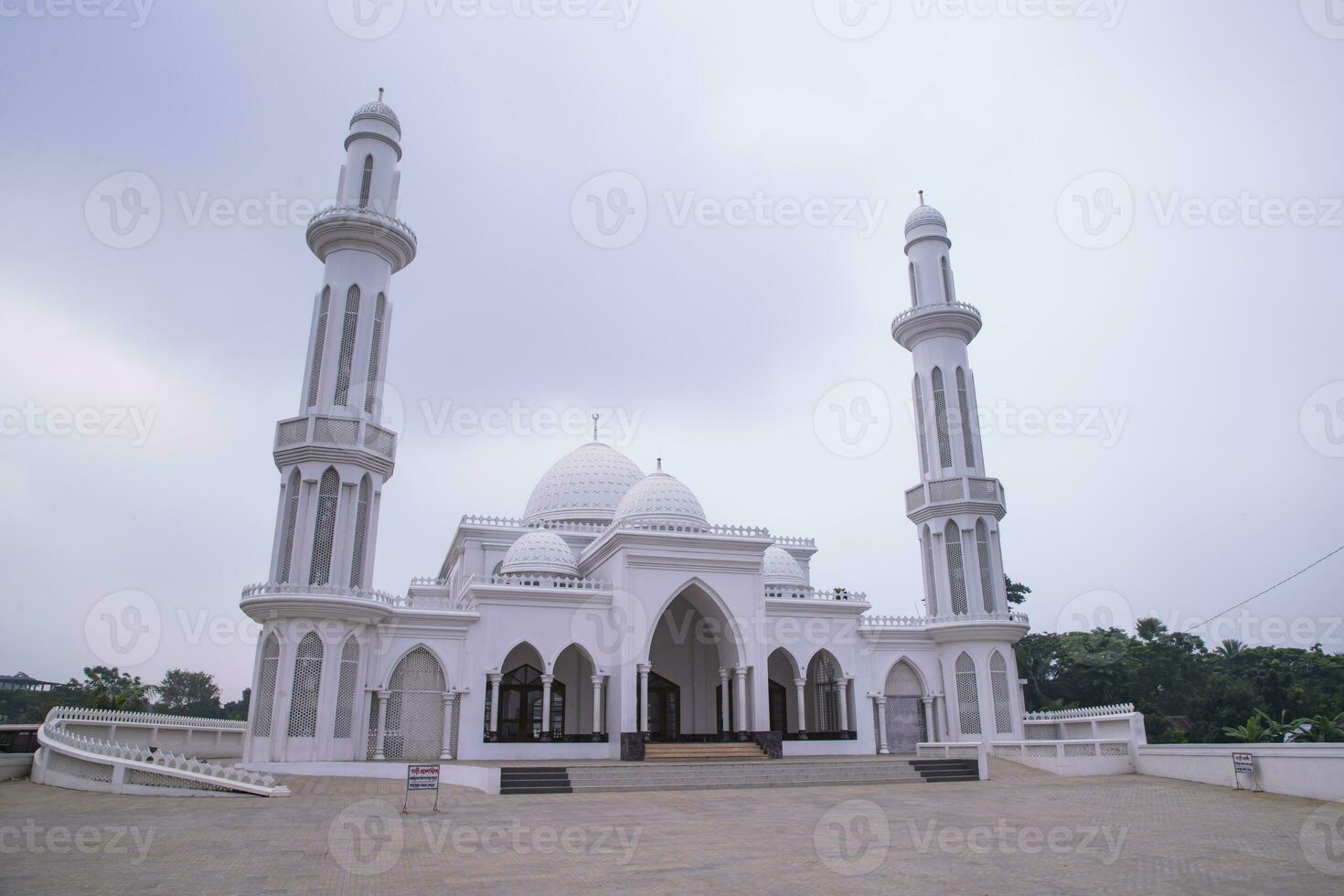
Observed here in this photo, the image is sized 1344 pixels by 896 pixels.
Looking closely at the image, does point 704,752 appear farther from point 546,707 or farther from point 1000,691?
point 1000,691

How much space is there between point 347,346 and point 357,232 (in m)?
3.10

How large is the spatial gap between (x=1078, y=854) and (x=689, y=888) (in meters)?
4.35

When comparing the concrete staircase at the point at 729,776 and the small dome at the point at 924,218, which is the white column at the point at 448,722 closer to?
the concrete staircase at the point at 729,776

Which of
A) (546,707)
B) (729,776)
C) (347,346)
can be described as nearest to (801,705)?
(546,707)

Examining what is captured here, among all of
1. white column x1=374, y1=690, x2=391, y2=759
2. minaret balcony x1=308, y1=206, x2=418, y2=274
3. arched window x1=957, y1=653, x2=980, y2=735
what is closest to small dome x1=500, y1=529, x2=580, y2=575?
white column x1=374, y1=690, x2=391, y2=759

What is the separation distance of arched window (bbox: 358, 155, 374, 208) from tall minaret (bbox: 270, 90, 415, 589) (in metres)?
0.03

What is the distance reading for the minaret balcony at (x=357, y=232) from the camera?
77.6ft

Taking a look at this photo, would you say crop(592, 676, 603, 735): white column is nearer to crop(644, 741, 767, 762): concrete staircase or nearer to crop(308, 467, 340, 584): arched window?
crop(644, 741, 767, 762): concrete staircase

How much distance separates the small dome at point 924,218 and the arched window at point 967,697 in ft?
46.1

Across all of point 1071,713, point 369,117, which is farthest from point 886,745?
point 369,117

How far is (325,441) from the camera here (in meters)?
22.1

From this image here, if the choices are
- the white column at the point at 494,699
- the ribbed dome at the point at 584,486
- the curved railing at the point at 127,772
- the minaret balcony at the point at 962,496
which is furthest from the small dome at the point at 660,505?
the curved railing at the point at 127,772

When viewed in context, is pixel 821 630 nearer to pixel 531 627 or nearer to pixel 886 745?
pixel 886 745

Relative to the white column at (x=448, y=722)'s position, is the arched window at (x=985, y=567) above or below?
above
